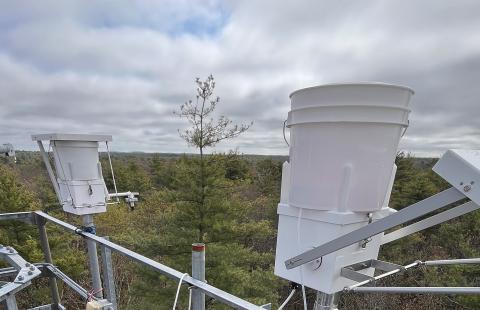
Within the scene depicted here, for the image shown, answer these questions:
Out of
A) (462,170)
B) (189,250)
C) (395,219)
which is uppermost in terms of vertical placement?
(462,170)

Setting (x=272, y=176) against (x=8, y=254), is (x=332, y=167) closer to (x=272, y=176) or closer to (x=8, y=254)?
(x=8, y=254)

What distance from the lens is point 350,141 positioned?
4.35ft

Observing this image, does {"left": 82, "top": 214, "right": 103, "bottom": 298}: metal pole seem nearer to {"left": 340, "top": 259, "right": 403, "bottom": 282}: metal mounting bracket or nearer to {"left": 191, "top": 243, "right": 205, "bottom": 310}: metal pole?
{"left": 191, "top": 243, "right": 205, "bottom": 310}: metal pole

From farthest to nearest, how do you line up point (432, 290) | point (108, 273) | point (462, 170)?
point (108, 273) < point (432, 290) < point (462, 170)

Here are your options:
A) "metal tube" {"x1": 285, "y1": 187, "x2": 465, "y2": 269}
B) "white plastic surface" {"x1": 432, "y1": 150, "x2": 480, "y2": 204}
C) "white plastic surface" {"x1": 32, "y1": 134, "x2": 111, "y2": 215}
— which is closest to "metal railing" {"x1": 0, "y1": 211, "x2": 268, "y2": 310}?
"white plastic surface" {"x1": 32, "y1": 134, "x2": 111, "y2": 215}

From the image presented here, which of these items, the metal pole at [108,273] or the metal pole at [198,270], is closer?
the metal pole at [198,270]

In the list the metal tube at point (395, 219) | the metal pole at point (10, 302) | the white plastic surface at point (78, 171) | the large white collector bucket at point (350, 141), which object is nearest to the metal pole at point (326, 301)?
the metal tube at point (395, 219)

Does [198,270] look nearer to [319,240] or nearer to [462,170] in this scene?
[319,240]

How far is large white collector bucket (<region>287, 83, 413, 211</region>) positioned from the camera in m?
1.31

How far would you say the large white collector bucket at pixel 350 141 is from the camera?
1.31 meters

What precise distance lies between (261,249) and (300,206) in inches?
634

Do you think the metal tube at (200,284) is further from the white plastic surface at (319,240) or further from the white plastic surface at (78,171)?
the white plastic surface at (78,171)

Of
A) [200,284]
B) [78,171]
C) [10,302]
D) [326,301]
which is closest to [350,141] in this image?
[326,301]

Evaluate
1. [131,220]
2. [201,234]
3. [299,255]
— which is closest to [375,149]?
[299,255]
